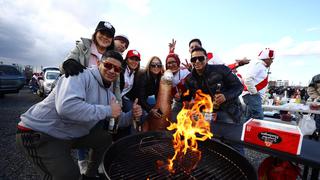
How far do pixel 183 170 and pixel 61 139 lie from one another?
4.52 feet

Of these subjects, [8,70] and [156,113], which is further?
[8,70]

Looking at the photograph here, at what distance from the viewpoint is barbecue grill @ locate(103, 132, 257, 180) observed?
1.60 metres

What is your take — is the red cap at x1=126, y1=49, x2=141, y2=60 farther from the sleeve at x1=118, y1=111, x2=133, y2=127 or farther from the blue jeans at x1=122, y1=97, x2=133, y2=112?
the sleeve at x1=118, y1=111, x2=133, y2=127

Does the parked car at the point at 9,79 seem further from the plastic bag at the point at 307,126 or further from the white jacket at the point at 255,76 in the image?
the plastic bag at the point at 307,126

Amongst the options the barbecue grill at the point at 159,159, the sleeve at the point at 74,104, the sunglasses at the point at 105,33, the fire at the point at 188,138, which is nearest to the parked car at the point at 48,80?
the sunglasses at the point at 105,33

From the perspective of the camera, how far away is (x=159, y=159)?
1880mm

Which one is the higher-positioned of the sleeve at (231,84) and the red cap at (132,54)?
the red cap at (132,54)

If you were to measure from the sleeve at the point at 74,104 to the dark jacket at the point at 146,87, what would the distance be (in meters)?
1.46

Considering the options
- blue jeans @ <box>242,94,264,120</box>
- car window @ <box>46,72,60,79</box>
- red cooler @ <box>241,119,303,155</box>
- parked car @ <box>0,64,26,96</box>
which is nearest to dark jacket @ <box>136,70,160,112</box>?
red cooler @ <box>241,119,303,155</box>

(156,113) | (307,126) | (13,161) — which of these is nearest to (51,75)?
(13,161)

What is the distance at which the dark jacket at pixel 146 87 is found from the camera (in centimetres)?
358

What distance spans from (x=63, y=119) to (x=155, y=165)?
1.14 meters

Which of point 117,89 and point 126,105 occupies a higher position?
point 117,89

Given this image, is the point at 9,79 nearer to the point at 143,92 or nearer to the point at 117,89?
the point at 143,92
